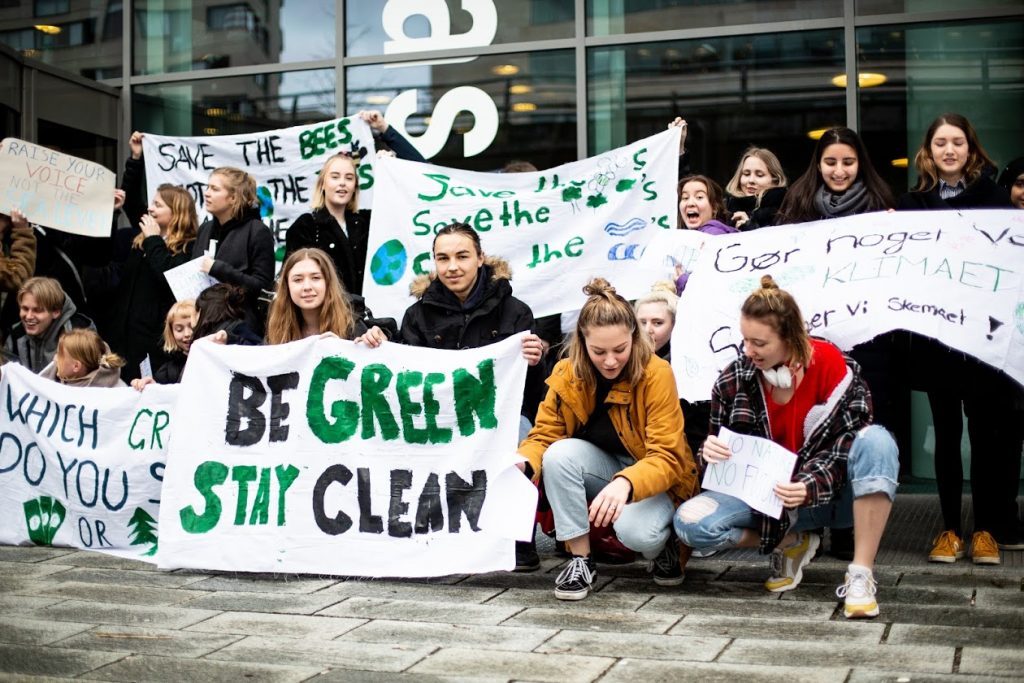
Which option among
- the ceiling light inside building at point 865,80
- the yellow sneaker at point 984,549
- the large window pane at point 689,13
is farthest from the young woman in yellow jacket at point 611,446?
the large window pane at point 689,13

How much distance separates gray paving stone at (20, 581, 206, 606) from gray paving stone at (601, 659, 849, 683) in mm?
2083

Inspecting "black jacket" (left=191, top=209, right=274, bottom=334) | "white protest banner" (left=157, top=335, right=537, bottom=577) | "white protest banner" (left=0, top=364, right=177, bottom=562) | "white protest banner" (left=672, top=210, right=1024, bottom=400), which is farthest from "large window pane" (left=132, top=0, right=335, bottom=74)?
"white protest banner" (left=672, top=210, right=1024, bottom=400)

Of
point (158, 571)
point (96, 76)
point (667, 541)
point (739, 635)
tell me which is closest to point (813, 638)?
point (739, 635)

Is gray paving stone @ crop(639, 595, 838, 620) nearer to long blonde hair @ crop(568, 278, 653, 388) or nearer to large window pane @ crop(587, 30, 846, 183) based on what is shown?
long blonde hair @ crop(568, 278, 653, 388)

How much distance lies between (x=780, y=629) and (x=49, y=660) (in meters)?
2.47

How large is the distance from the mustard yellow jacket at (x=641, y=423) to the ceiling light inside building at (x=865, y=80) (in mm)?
4087

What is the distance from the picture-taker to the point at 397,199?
25.2 feet

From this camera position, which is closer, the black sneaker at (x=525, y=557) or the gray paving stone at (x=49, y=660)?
the gray paving stone at (x=49, y=660)

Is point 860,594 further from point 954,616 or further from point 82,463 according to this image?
point 82,463

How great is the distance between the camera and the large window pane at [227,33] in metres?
9.88

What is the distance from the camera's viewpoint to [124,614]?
15.9ft

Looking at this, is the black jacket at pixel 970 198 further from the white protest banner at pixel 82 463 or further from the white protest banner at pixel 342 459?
the white protest banner at pixel 82 463

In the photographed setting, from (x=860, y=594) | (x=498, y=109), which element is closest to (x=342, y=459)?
(x=860, y=594)

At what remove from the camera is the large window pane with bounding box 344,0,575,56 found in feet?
30.5
